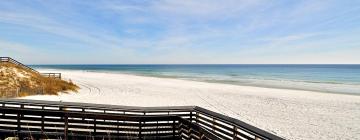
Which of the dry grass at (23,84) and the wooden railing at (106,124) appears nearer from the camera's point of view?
the wooden railing at (106,124)

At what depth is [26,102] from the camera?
9547 mm

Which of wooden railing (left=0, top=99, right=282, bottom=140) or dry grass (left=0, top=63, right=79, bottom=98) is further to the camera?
dry grass (left=0, top=63, right=79, bottom=98)

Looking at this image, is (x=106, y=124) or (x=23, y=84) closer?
(x=106, y=124)

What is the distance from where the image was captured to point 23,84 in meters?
26.6

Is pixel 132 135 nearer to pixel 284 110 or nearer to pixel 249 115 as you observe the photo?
pixel 249 115

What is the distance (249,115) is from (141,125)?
11488 mm

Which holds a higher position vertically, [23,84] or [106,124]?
[106,124]

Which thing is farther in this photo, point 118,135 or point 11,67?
point 11,67

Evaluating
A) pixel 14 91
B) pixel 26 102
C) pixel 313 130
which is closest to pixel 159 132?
pixel 26 102

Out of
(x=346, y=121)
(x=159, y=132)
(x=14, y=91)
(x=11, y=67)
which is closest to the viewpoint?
(x=159, y=132)

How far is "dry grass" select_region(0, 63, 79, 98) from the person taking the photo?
75.9 ft

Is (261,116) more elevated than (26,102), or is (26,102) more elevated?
Result: (26,102)

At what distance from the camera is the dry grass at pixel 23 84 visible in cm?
2313

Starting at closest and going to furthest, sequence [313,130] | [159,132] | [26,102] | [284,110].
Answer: [159,132] → [26,102] → [313,130] → [284,110]
